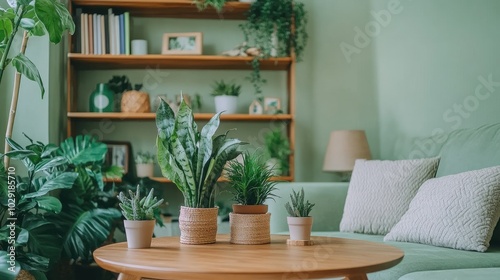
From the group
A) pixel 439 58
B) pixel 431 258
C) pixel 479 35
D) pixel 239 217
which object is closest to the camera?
pixel 239 217

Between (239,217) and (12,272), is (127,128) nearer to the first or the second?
(12,272)

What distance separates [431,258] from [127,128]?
2584 mm

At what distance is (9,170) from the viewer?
263 cm

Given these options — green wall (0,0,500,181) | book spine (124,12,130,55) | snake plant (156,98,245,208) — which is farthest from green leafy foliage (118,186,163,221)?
book spine (124,12,130,55)

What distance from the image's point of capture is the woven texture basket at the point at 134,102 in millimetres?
3770

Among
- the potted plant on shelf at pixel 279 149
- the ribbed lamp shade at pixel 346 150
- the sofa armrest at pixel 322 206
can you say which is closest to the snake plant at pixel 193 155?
the sofa armrest at pixel 322 206

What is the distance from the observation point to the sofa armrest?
290 centimetres

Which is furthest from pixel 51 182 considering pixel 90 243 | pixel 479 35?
pixel 479 35

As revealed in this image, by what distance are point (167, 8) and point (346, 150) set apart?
152cm

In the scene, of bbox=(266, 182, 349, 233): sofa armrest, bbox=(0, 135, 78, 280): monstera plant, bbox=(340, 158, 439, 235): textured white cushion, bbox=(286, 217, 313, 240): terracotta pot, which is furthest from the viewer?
bbox=(266, 182, 349, 233): sofa armrest

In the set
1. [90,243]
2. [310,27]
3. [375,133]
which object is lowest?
[90,243]

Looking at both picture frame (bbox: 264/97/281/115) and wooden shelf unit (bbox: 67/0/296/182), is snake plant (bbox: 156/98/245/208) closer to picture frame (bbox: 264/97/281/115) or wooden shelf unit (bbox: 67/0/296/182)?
wooden shelf unit (bbox: 67/0/296/182)

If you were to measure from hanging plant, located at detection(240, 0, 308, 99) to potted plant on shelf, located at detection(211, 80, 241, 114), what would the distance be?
0.15 metres

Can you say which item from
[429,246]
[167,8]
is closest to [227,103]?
[167,8]
